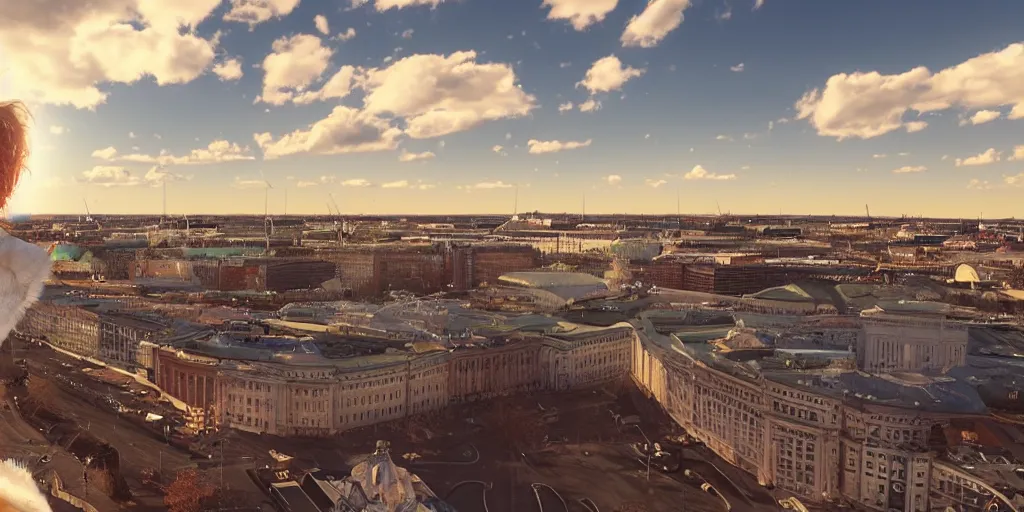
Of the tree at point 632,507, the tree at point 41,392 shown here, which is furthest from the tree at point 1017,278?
the tree at point 41,392

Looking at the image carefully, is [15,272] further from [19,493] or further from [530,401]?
[530,401]

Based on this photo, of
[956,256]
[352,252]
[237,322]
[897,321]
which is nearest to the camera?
[897,321]

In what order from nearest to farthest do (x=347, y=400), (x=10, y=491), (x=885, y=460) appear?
(x=10, y=491)
(x=885, y=460)
(x=347, y=400)

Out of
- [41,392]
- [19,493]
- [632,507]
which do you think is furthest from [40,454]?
[19,493]

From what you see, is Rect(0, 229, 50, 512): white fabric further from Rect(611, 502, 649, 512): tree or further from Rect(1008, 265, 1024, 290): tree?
Rect(1008, 265, 1024, 290): tree

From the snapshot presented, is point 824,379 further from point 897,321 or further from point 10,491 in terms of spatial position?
point 10,491

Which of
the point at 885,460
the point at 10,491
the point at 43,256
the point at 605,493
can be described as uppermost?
the point at 43,256

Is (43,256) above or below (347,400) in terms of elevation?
above

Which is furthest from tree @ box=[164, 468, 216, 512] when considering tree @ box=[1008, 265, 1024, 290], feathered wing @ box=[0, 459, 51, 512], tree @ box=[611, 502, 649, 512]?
tree @ box=[1008, 265, 1024, 290]

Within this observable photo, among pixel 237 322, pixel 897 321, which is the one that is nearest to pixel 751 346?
pixel 897 321
